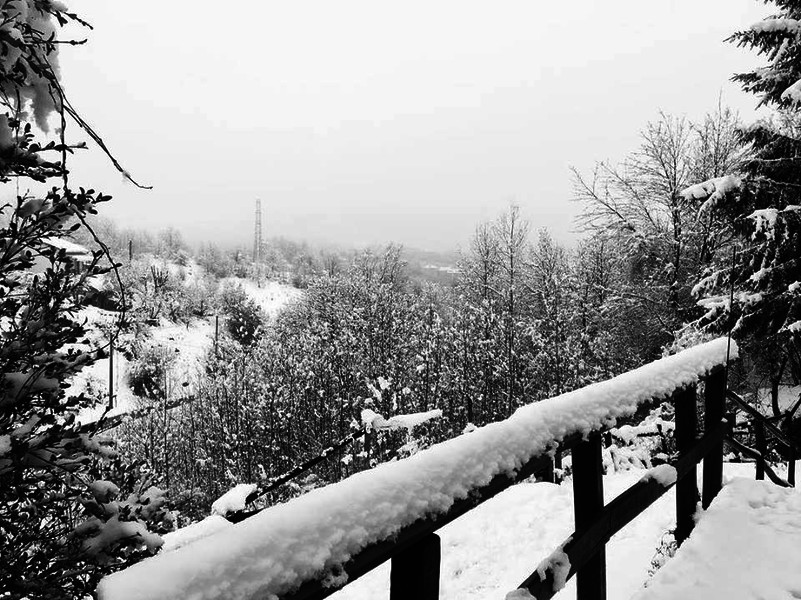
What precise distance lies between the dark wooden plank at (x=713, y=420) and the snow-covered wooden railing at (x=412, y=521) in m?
1.11

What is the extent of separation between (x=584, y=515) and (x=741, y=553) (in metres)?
1.32

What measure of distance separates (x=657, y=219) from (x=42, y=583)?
21.3 m

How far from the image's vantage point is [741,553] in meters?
2.70

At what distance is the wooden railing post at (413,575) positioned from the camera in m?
1.27

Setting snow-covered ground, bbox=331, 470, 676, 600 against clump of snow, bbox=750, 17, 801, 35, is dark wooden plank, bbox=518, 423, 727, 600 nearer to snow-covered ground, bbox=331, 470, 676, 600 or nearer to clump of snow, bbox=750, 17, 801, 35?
snow-covered ground, bbox=331, 470, 676, 600

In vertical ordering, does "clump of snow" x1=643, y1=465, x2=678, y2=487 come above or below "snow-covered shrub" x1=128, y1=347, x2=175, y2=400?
above

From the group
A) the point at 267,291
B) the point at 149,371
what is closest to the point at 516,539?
the point at 149,371

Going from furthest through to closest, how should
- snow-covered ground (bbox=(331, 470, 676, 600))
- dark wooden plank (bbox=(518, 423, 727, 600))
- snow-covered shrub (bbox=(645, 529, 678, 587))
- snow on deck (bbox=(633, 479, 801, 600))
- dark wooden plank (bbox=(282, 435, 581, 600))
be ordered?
snow-covered ground (bbox=(331, 470, 676, 600)), snow-covered shrub (bbox=(645, 529, 678, 587)), snow on deck (bbox=(633, 479, 801, 600)), dark wooden plank (bbox=(518, 423, 727, 600)), dark wooden plank (bbox=(282, 435, 581, 600))

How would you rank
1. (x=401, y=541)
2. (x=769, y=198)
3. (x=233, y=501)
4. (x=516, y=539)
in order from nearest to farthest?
(x=401, y=541), (x=233, y=501), (x=516, y=539), (x=769, y=198)

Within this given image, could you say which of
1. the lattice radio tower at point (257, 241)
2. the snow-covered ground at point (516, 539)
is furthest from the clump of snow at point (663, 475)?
the lattice radio tower at point (257, 241)

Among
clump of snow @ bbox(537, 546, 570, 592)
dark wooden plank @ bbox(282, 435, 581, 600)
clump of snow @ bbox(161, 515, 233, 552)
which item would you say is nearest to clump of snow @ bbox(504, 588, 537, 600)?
clump of snow @ bbox(537, 546, 570, 592)

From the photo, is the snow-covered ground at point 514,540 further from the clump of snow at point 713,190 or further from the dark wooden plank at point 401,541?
the clump of snow at point 713,190

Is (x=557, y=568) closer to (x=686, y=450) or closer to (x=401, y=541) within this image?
(x=401, y=541)

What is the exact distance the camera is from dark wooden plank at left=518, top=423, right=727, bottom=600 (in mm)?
1717
